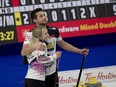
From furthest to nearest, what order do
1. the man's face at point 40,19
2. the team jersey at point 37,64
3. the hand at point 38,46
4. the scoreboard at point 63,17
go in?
the scoreboard at point 63,17 < the man's face at point 40,19 < the team jersey at point 37,64 < the hand at point 38,46

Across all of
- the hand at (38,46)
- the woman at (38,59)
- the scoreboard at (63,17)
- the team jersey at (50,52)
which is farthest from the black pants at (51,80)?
the scoreboard at (63,17)

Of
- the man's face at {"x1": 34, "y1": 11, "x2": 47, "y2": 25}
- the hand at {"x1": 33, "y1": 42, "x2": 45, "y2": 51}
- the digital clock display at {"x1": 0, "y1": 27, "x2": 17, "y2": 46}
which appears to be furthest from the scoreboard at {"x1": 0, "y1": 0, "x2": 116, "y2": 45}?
the hand at {"x1": 33, "y1": 42, "x2": 45, "y2": 51}

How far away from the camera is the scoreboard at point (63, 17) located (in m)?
7.39

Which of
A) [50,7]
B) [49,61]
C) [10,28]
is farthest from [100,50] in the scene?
[49,61]

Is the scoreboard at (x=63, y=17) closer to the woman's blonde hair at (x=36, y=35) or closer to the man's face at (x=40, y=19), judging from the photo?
the man's face at (x=40, y=19)

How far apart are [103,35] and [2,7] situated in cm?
253

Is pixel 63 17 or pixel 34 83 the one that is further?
pixel 63 17

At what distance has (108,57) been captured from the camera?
23.3 ft

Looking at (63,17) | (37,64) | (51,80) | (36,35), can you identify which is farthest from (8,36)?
(36,35)

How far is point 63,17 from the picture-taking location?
7.57 meters

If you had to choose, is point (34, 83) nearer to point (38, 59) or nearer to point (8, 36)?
point (38, 59)

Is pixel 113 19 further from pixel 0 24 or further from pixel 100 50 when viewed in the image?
pixel 0 24

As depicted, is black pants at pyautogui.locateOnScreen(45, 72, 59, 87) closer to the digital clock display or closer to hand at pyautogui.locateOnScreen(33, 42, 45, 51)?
hand at pyautogui.locateOnScreen(33, 42, 45, 51)

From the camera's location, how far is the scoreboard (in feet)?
24.3
